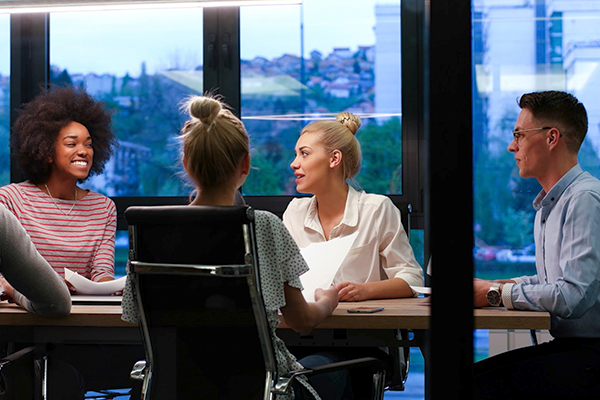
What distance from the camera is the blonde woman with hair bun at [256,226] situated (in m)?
1.36

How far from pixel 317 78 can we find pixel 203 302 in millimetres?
2317

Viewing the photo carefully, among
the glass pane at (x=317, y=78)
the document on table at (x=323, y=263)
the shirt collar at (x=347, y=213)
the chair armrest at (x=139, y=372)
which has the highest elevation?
the glass pane at (x=317, y=78)

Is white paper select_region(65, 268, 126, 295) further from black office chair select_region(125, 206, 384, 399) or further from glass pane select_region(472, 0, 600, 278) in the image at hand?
glass pane select_region(472, 0, 600, 278)

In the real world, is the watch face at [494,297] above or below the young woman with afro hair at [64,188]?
below

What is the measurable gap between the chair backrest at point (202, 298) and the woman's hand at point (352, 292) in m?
0.62

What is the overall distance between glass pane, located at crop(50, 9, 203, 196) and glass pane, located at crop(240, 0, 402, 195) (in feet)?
1.44

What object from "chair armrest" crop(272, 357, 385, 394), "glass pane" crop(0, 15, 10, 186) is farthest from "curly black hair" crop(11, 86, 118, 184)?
"chair armrest" crop(272, 357, 385, 394)

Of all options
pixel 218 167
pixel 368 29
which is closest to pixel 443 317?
pixel 218 167

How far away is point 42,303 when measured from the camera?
1598 mm

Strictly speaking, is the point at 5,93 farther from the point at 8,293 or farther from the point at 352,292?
the point at 352,292

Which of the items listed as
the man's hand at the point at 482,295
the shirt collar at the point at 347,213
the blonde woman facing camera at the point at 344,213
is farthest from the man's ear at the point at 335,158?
the man's hand at the point at 482,295

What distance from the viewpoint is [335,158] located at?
2.53 metres

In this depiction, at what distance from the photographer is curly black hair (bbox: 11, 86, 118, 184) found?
8.89ft

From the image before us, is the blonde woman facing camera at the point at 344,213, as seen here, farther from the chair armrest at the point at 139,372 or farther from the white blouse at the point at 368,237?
the chair armrest at the point at 139,372
